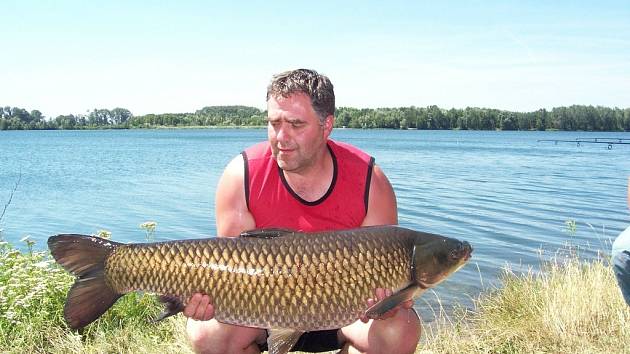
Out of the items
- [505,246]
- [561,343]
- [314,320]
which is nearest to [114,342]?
[314,320]

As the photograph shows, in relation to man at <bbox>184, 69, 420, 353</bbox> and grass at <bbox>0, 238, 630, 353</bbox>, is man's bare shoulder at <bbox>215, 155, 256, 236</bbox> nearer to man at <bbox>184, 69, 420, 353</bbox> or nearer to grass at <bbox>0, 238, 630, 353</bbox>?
man at <bbox>184, 69, 420, 353</bbox>

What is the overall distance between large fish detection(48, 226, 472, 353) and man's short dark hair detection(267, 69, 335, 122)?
785mm

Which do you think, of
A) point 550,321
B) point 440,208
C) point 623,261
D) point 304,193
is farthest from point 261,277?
point 440,208

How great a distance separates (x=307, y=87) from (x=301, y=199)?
0.60 meters

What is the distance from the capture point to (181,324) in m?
5.02

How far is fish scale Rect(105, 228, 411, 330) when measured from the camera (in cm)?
304

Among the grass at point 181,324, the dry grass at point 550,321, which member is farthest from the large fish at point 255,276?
the dry grass at point 550,321

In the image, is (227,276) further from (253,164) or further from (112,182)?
(112,182)

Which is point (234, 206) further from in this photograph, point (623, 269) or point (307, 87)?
point (623, 269)

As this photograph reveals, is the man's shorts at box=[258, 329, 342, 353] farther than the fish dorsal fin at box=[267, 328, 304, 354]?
Yes

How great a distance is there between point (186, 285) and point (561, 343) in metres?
2.95

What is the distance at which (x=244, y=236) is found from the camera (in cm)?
316

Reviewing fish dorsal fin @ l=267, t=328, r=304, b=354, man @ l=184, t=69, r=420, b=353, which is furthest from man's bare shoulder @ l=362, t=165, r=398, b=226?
fish dorsal fin @ l=267, t=328, r=304, b=354

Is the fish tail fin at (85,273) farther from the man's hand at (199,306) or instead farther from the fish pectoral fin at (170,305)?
the man's hand at (199,306)
